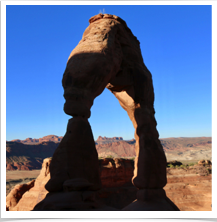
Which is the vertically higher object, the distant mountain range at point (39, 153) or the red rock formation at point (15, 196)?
the red rock formation at point (15, 196)

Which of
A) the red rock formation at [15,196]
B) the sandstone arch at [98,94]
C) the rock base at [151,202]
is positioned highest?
the sandstone arch at [98,94]

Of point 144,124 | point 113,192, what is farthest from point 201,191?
point 144,124

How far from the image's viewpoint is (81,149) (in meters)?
4.01

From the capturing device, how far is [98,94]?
4602 mm

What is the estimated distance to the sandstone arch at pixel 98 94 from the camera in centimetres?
393

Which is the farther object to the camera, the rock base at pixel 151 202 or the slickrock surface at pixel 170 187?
the slickrock surface at pixel 170 187

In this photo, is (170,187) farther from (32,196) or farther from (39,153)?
(39,153)

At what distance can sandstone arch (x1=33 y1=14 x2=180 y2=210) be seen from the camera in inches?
155

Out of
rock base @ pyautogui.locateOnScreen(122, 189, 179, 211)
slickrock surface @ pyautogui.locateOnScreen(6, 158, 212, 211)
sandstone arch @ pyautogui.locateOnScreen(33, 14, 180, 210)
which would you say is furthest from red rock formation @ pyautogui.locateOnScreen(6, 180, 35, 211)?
rock base @ pyautogui.locateOnScreen(122, 189, 179, 211)

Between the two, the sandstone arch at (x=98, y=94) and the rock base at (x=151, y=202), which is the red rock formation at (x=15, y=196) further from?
the rock base at (x=151, y=202)

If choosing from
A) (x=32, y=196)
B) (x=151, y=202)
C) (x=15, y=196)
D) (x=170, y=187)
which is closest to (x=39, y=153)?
(x=15, y=196)

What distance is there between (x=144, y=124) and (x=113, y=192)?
1913cm

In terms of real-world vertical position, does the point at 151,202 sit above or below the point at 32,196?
above

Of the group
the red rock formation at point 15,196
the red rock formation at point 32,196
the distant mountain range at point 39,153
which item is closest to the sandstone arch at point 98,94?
the red rock formation at point 32,196
